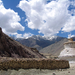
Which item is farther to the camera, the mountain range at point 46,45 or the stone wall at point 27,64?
the mountain range at point 46,45

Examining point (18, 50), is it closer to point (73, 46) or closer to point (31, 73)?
point (73, 46)

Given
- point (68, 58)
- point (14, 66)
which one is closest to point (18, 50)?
point (68, 58)

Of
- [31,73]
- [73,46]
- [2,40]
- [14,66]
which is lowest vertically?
[31,73]

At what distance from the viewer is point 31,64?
19.0 ft

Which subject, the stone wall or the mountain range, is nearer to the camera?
the stone wall

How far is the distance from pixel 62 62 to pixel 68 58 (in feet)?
3.27

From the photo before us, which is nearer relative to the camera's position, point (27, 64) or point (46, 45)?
point (27, 64)

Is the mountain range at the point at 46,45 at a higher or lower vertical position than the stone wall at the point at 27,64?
higher

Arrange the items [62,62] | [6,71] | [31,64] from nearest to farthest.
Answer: [6,71] < [31,64] < [62,62]

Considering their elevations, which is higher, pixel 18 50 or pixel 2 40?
pixel 2 40

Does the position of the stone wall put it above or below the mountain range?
below

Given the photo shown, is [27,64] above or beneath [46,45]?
beneath

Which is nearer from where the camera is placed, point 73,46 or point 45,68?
point 45,68

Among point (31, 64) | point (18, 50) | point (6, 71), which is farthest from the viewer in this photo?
point (18, 50)
